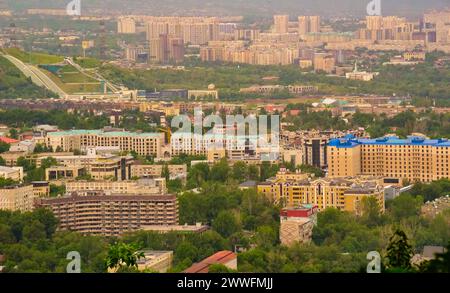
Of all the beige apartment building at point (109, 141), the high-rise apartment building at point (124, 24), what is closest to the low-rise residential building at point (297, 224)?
the beige apartment building at point (109, 141)

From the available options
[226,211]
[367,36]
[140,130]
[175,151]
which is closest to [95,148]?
[175,151]

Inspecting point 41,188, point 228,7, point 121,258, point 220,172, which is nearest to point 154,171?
point 220,172

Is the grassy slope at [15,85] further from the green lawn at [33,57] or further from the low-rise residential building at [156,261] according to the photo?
the low-rise residential building at [156,261]

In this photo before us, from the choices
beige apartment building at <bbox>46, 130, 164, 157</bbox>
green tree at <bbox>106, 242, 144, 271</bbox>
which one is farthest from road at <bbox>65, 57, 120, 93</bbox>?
green tree at <bbox>106, 242, 144, 271</bbox>

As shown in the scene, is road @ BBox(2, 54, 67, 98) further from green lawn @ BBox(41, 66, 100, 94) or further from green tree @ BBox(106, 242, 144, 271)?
green tree @ BBox(106, 242, 144, 271)

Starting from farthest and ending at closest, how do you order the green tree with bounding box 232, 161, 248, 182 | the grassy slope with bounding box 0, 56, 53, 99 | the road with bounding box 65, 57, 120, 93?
1. the road with bounding box 65, 57, 120, 93
2. the grassy slope with bounding box 0, 56, 53, 99
3. the green tree with bounding box 232, 161, 248, 182
